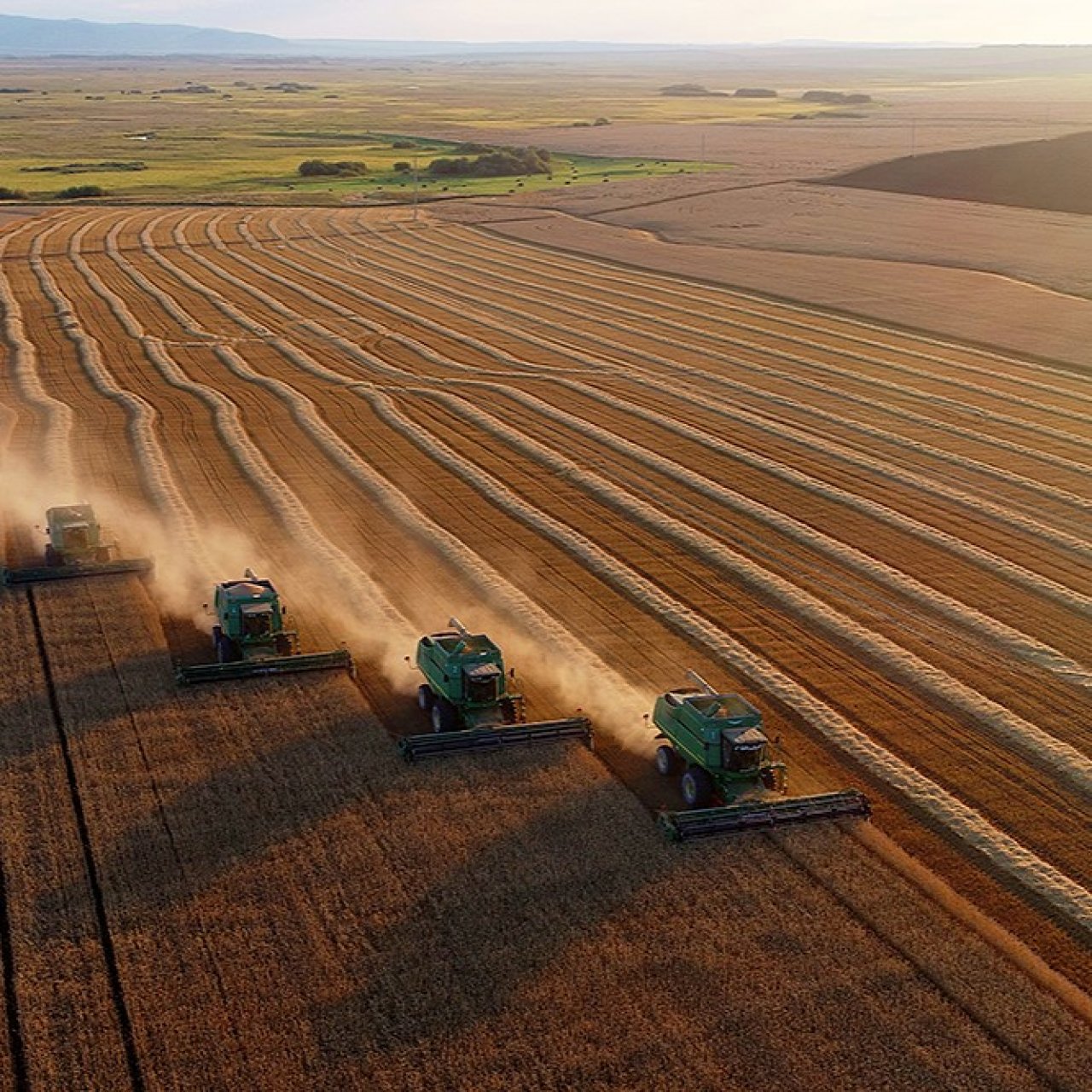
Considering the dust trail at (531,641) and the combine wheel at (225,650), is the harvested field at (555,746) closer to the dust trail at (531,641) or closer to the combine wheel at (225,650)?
the dust trail at (531,641)

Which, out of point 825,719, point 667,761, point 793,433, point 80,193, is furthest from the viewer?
point 80,193

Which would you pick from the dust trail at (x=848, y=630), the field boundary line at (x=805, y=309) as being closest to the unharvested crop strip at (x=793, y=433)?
the dust trail at (x=848, y=630)

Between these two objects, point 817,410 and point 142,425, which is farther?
point 817,410

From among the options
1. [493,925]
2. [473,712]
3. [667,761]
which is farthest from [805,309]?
[493,925]

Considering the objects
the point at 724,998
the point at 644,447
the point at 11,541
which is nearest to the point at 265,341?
the point at 644,447

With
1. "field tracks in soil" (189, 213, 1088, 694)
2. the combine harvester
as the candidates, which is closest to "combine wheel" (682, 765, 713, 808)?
the combine harvester

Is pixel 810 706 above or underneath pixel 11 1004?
underneath

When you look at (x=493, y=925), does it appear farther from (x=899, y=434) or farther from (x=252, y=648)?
(x=899, y=434)
